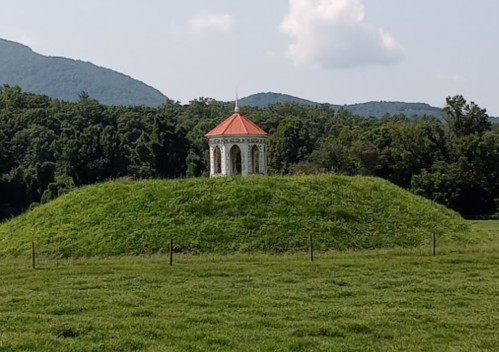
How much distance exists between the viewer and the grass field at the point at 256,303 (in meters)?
10.7

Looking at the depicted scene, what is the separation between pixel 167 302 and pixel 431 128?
47108 millimetres

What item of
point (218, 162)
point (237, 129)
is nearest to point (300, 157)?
point (218, 162)

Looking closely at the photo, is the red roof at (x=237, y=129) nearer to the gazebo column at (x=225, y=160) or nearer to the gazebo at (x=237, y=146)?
the gazebo at (x=237, y=146)

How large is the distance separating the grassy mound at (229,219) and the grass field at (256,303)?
59.5 inches

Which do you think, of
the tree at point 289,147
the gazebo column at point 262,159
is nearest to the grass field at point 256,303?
the gazebo column at point 262,159

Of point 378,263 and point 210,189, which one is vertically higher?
point 210,189

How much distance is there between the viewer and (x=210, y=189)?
26531mm

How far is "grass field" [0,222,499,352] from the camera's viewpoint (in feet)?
35.1

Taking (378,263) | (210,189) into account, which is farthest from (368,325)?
(210,189)

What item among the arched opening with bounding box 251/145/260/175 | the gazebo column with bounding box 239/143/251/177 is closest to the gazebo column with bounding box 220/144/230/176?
the gazebo column with bounding box 239/143/251/177

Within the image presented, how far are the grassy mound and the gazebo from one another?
225 centimetres

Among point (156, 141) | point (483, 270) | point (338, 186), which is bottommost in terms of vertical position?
point (483, 270)

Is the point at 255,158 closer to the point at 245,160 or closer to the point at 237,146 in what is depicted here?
the point at 237,146

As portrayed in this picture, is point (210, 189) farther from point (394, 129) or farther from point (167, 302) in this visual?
point (394, 129)
